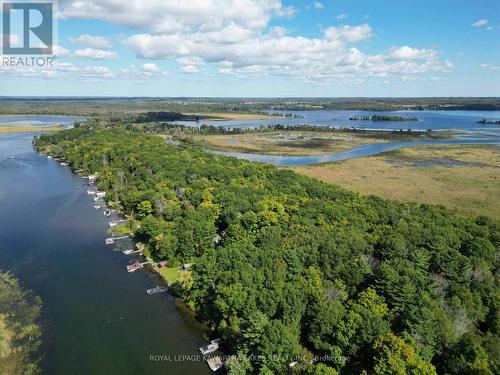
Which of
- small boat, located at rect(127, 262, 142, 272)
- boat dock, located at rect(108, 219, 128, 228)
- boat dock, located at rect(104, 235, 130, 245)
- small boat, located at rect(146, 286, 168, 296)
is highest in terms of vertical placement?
boat dock, located at rect(108, 219, 128, 228)

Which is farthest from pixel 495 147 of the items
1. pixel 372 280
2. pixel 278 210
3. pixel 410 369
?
pixel 410 369

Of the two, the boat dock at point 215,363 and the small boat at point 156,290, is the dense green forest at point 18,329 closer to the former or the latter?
the small boat at point 156,290

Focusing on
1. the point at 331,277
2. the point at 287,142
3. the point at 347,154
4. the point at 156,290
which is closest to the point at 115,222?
the point at 156,290

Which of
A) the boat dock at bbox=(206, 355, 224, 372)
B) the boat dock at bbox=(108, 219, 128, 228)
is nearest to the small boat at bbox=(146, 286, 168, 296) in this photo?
the boat dock at bbox=(206, 355, 224, 372)

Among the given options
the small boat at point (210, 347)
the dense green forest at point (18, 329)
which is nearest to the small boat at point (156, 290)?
the small boat at point (210, 347)

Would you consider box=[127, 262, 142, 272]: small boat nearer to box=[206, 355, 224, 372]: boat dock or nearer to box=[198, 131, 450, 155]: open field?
box=[206, 355, 224, 372]: boat dock

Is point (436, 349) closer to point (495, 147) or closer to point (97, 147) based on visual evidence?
point (97, 147)
